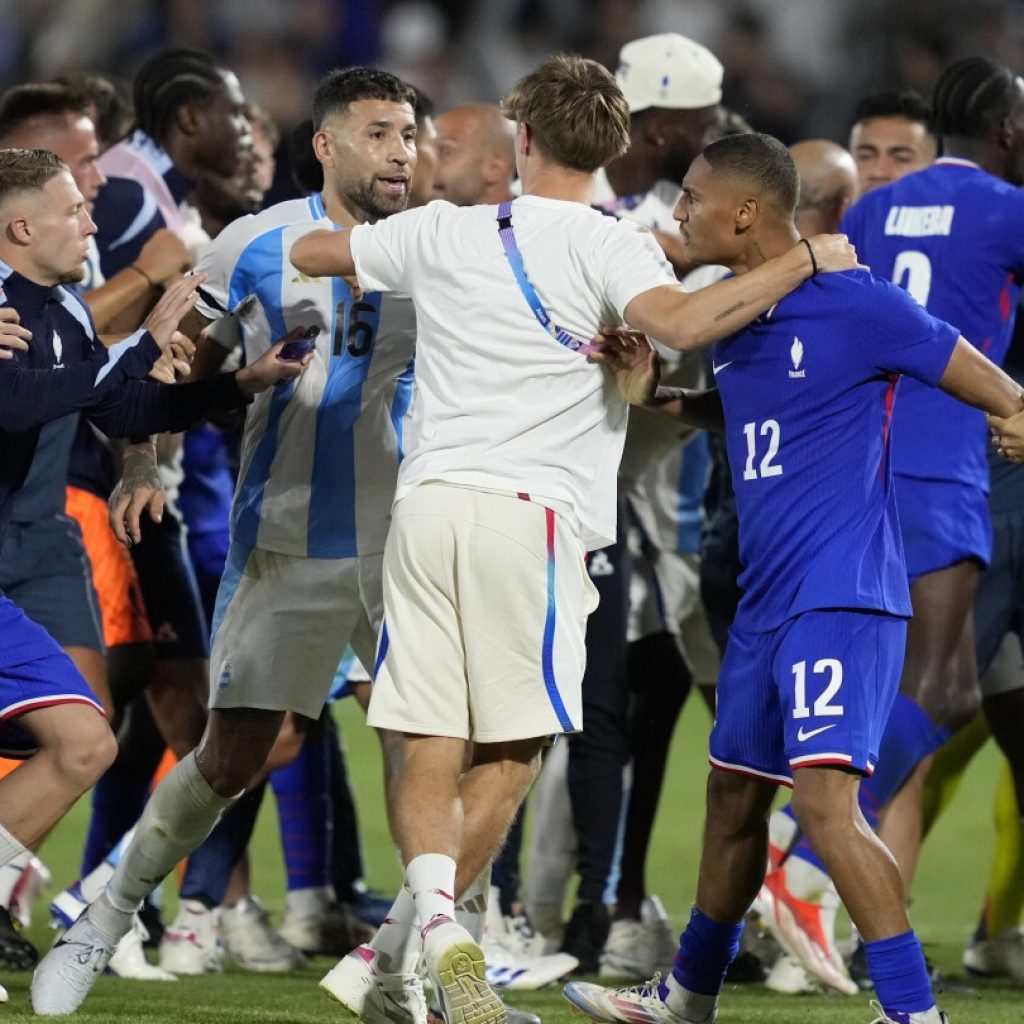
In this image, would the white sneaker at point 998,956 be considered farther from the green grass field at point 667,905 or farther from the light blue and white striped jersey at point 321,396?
the light blue and white striped jersey at point 321,396

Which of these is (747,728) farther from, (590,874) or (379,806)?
(379,806)

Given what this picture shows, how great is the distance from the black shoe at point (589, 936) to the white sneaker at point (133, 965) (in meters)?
1.27

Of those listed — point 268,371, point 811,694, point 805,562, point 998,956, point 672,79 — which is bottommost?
point 998,956

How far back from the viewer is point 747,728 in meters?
4.71

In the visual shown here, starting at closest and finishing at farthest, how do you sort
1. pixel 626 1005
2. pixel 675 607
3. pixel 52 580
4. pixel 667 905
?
pixel 626 1005 → pixel 52 580 → pixel 675 607 → pixel 667 905

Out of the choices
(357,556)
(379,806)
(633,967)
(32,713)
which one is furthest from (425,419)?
(379,806)

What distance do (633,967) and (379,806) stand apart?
14.0ft

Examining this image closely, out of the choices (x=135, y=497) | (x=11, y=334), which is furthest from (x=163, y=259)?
(x=11, y=334)

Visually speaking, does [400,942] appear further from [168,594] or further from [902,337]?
[168,594]

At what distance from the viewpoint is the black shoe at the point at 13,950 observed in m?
6.25

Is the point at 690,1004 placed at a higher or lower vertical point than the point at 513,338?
lower

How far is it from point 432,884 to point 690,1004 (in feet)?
2.66

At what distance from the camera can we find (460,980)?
4230 mm

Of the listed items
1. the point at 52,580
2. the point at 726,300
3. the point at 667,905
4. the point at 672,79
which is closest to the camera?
the point at 726,300
